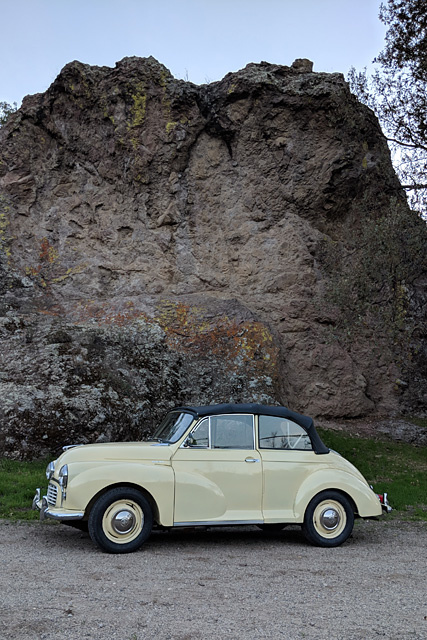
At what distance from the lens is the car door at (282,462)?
794 cm

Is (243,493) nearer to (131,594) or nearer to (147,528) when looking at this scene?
(147,528)

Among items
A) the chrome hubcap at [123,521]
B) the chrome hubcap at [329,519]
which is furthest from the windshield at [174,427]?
Result: the chrome hubcap at [329,519]

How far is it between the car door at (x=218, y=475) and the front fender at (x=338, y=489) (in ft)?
1.95

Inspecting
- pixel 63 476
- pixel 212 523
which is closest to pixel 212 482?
pixel 212 523

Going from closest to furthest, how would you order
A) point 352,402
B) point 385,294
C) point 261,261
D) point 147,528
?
point 147,528
point 385,294
point 352,402
point 261,261

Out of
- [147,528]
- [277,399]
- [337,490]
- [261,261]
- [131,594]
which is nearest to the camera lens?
[131,594]

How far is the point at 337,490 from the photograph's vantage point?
26.9 ft

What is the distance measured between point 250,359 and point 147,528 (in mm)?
9524

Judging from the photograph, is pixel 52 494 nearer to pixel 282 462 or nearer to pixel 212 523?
pixel 212 523

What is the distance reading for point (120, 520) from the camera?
7.31m

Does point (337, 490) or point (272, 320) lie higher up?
point (272, 320)

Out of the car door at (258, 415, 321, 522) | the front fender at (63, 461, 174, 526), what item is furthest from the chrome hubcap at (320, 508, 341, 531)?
the front fender at (63, 461, 174, 526)

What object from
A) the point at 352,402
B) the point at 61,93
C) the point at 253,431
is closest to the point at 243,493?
the point at 253,431

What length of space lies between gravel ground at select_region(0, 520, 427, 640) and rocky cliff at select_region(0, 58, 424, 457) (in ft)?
31.7
